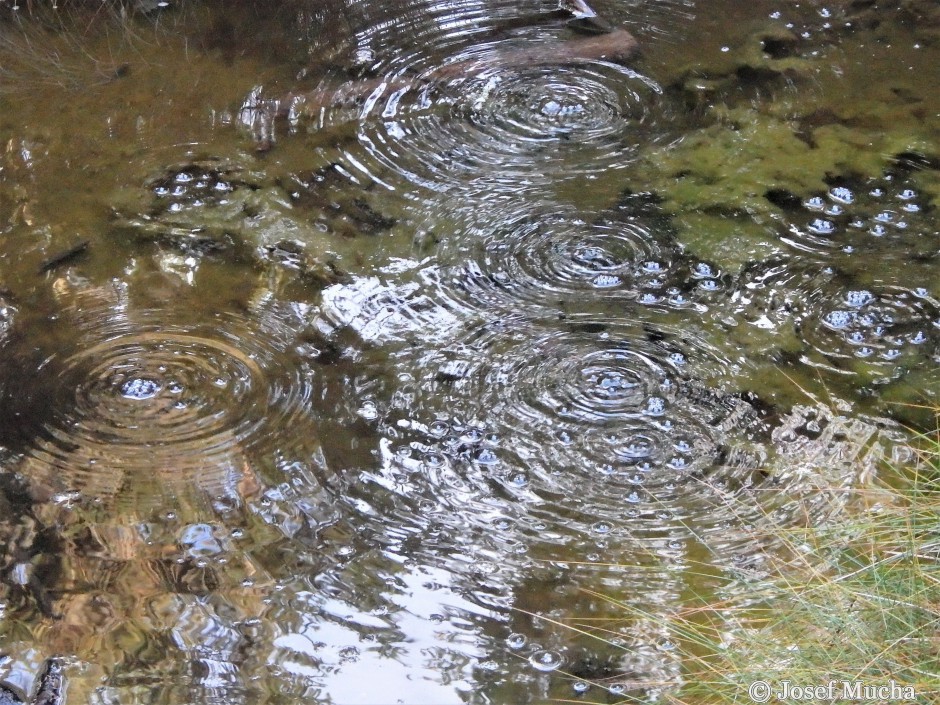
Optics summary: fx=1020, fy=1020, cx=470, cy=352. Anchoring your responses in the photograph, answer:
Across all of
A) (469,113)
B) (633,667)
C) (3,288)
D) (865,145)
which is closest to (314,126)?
(469,113)

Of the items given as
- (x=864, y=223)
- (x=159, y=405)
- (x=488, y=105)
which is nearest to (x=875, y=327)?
(x=864, y=223)

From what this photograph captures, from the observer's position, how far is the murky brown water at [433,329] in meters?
2.08

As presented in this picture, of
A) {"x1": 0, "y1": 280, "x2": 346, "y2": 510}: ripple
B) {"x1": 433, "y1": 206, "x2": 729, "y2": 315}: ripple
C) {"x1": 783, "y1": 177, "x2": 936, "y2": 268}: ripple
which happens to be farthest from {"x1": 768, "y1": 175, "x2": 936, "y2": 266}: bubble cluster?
{"x1": 0, "y1": 280, "x2": 346, "y2": 510}: ripple

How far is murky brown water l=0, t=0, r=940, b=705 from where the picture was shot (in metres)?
2.08

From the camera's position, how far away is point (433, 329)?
A: 2.71 m

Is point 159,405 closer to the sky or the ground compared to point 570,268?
closer to the sky

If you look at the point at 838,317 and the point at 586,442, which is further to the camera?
the point at 838,317

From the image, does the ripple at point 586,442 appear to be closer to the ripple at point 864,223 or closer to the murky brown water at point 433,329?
the murky brown water at point 433,329

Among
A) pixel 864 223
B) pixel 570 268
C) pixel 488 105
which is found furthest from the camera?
pixel 488 105

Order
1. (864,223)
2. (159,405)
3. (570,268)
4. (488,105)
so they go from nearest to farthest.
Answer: (159,405) < (570,268) < (864,223) < (488,105)

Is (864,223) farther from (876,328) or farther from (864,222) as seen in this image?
(876,328)

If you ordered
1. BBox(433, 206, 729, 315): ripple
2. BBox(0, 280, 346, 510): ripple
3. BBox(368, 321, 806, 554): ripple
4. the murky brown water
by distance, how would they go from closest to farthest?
the murky brown water → BBox(368, 321, 806, 554): ripple → BBox(0, 280, 346, 510): ripple → BBox(433, 206, 729, 315): ripple

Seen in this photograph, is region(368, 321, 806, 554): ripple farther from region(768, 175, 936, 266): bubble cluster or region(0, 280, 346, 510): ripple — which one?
region(768, 175, 936, 266): bubble cluster

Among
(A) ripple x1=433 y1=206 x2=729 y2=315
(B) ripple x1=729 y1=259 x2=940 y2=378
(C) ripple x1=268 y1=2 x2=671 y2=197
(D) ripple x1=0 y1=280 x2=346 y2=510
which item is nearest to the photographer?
(D) ripple x1=0 y1=280 x2=346 y2=510
